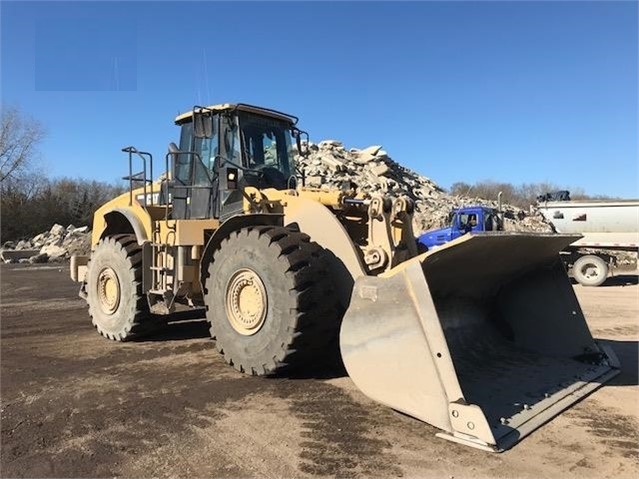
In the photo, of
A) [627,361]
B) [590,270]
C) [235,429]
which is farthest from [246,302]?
[590,270]

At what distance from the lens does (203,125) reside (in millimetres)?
6367

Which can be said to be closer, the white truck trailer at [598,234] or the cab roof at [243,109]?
the cab roof at [243,109]

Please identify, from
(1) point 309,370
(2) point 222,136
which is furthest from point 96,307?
(1) point 309,370

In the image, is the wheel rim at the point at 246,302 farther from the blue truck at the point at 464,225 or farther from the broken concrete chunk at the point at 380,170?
the broken concrete chunk at the point at 380,170

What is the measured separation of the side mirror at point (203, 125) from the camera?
20.7 feet

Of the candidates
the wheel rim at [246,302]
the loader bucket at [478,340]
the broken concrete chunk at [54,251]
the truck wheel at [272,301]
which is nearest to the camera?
the loader bucket at [478,340]

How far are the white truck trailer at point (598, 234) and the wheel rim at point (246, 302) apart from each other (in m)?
13.8

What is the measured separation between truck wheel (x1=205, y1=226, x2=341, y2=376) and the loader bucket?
61cm

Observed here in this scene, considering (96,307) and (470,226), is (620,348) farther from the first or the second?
(470,226)

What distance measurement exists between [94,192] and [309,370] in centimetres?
4073

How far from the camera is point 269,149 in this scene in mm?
6949

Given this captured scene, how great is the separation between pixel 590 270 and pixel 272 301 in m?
14.2

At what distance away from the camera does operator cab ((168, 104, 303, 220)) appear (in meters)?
6.43

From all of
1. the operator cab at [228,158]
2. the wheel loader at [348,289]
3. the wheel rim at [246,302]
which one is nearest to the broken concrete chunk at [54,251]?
the wheel loader at [348,289]
